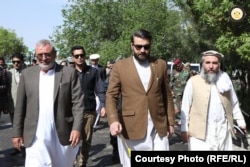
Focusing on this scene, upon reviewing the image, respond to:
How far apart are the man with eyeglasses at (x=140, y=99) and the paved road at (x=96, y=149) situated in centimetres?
292

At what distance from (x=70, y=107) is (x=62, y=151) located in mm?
457

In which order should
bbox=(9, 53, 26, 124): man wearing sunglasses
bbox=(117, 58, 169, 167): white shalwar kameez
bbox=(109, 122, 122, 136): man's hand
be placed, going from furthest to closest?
bbox=(9, 53, 26, 124): man wearing sunglasses, bbox=(117, 58, 169, 167): white shalwar kameez, bbox=(109, 122, 122, 136): man's hand

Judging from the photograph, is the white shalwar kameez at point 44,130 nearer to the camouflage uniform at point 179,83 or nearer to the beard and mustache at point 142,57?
the beard and mustache at point 142,57

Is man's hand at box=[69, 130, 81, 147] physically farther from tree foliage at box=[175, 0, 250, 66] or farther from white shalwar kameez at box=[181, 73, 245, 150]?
tree foliage at box=[175, 0, 250, 66]

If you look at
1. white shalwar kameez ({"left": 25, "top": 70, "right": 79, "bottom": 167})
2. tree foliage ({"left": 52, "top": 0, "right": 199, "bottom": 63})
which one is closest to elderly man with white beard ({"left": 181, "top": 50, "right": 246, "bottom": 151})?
white shalwar kameez ({"left": 25, "top": 70, "right": 79, "bottom": 167})

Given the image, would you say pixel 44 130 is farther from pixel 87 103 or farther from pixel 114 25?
pixel 114 25

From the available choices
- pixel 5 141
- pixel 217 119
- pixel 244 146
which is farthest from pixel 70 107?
pixel 5 141

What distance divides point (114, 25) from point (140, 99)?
4161 centimetres

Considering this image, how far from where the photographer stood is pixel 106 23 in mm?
45844

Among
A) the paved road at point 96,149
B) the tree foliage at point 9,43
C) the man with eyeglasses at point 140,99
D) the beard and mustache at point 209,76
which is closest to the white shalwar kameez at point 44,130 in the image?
the man with eyeglasses at point 140,99

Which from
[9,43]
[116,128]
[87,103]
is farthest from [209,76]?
[9,43]

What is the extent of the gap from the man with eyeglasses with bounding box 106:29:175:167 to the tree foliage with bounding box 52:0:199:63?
118 feet

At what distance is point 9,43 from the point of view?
10531 cm

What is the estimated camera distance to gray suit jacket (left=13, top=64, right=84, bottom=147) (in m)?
4.61
